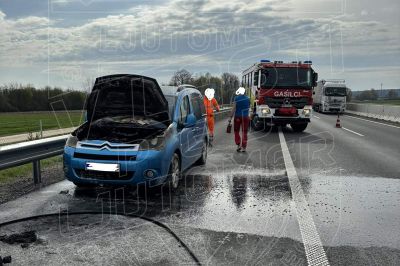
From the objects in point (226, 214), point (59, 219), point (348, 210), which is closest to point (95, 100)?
point (59, 219)

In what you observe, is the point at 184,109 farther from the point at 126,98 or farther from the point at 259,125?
the point at 259,125

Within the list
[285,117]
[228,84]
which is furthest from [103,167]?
[228,84]

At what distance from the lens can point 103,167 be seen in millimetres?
6168

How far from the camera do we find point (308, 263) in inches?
152

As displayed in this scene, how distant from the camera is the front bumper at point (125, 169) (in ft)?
20.1

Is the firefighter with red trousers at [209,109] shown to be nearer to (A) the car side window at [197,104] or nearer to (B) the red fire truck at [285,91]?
(B) the red fire truck at [285,91]

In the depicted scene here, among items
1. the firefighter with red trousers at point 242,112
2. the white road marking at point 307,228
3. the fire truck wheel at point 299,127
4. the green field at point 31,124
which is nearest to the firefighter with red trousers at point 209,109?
the firefighter with red trousers at point 242,112

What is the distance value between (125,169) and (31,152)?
2.00m

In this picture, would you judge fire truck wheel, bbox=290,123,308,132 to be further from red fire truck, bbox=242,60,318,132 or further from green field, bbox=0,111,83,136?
green field, bbox=0,111,83,136

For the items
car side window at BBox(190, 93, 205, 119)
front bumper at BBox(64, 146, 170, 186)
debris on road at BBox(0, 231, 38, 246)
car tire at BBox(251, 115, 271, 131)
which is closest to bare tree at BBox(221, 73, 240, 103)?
car tire at BBox(251, 115, 271, 131)

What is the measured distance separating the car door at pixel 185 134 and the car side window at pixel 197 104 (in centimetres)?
39

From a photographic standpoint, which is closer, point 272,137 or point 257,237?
point 257,237

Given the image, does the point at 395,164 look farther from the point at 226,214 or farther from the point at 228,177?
the point at 226,214

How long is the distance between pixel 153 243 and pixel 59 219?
→ 5.12 ft
